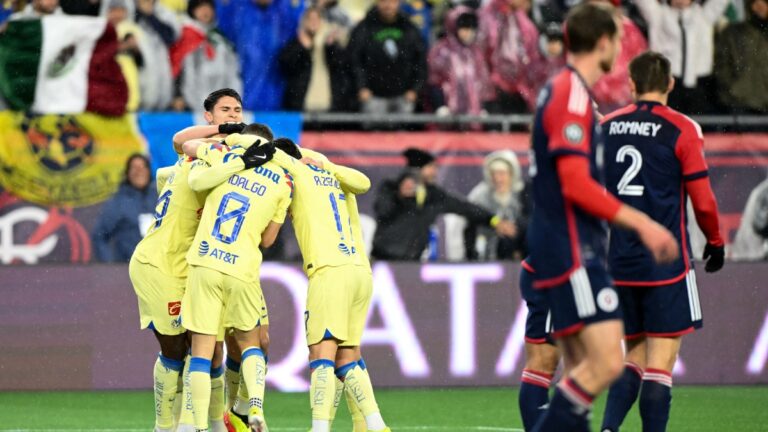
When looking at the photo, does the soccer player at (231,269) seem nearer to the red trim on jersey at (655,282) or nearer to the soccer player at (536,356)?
the soccer player at (536,356)

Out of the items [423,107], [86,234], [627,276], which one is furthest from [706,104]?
[627,276]

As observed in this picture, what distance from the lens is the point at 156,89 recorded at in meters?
13.0

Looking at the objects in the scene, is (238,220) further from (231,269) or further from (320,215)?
(320,215)

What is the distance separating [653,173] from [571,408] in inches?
79.2

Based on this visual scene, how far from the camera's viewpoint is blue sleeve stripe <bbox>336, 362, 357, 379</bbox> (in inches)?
316

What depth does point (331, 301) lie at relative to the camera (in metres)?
7.84

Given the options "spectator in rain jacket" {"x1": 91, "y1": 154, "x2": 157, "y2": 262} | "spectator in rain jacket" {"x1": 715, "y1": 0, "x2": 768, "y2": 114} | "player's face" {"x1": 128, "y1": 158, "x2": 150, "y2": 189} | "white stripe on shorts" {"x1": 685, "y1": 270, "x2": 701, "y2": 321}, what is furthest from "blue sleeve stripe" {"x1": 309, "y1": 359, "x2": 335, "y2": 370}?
"spectator in rain jacket" {"x1": 715, "y1": 0, "x2": 768, "y2": 114}

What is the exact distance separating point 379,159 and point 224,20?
85.7 inches

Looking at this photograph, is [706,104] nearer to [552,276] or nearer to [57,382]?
[57,382]

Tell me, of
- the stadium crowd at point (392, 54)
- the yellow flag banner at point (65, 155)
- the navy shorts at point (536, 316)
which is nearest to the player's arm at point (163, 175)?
the navy shorts at point (536, 316)

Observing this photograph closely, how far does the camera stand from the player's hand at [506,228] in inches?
496

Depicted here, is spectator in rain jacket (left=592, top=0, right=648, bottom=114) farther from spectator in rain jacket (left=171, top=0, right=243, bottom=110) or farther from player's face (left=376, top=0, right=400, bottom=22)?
spectator in rain jacket (left=171, top=0, right=243, bottom=110)

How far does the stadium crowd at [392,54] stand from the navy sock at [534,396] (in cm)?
659

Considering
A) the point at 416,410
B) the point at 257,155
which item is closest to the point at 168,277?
the point at 257,155
